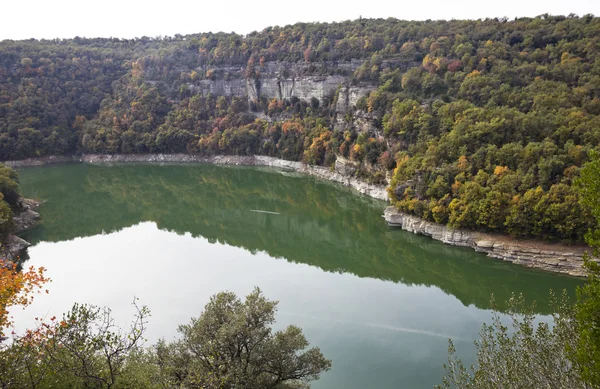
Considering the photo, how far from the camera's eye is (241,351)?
10.8 meters

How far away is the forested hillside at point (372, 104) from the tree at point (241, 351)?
1790 cm

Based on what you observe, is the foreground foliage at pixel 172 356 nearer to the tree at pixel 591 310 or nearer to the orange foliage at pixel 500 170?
the tree at pixel 591 310

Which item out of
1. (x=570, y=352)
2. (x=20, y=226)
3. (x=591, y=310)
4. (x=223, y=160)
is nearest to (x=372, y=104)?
(x=223, y=160)

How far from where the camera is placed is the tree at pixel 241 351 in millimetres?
10023

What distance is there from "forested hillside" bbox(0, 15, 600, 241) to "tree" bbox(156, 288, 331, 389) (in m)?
17.9

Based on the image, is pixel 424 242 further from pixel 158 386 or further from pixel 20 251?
pixel 20 251

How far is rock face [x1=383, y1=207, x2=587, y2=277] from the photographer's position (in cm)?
2214

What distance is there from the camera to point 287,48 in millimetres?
63688

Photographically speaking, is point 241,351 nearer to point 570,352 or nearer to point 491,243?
point 570,352

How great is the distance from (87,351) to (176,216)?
3136 cm

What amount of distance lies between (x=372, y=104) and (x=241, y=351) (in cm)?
3703

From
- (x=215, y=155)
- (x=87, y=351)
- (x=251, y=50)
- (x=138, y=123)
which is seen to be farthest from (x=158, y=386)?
(x=251, y=50)

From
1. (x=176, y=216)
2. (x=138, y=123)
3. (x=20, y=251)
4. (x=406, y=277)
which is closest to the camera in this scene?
(x=406, y=277)

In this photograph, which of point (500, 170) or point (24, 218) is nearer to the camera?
point (500, 170)
